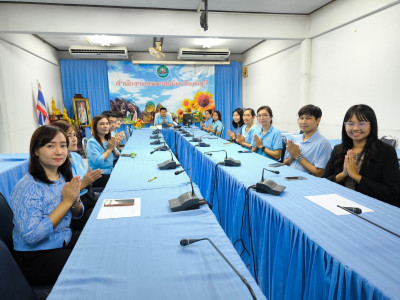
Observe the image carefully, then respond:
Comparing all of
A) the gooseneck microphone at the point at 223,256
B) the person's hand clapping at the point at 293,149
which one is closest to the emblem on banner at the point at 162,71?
the person's hand clapping at the point at 293,149

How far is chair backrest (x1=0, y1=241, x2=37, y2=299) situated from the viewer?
798 millimetres

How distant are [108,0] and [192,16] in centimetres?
139

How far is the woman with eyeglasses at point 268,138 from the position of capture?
289 centimetres

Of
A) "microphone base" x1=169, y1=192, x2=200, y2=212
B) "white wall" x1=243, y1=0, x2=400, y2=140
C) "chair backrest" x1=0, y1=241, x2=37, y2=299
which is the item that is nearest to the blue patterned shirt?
"chair backrest" x1=0, y1=241, x2=37, y2=299

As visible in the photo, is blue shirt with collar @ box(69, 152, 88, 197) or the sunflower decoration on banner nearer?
blue shirt with collar @ box(69, 152, 88, 197)

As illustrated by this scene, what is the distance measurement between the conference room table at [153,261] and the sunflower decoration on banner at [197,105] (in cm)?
650

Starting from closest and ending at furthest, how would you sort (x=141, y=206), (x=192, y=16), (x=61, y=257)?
(x=61, y=257) → (x=141, y=206) → (x=192, y=16)

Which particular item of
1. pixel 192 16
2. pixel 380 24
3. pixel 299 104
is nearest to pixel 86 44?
pixel 192 16

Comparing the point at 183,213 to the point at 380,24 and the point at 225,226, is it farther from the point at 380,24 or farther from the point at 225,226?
the point at 380,24

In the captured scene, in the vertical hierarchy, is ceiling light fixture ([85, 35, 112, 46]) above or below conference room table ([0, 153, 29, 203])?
above

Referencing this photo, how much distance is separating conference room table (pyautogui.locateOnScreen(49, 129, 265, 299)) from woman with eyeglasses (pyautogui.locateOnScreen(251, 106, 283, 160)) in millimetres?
1853

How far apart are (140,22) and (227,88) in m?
4.11

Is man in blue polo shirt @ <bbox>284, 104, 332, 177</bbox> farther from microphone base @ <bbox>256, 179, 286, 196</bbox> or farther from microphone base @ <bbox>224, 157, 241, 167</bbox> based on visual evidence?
microphone base @ <bbox>256, 179, 286, 196</bbox>

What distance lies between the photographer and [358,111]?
5.32ft
